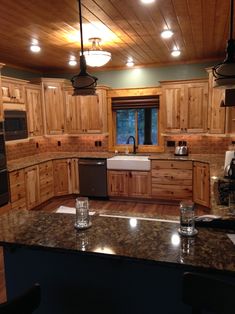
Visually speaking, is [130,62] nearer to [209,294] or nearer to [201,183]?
[201,183]

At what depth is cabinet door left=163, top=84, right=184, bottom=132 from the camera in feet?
17.8

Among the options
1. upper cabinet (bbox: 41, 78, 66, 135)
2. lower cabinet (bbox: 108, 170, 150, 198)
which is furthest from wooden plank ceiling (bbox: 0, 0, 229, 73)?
lower cabinet (bbox: 108, 170, 150, 198)

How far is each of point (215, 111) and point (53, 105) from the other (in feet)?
10.9

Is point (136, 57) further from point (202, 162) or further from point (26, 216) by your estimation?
point (26, 216)

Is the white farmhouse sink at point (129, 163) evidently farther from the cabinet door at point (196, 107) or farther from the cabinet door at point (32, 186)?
the cabinet door at point (32, 186)

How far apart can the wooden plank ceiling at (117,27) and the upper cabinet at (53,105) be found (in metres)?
0.97

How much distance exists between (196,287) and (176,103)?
476cm

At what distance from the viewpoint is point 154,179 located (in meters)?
5.47

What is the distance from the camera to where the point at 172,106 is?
5520 millimetres

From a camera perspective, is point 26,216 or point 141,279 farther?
point 26,216

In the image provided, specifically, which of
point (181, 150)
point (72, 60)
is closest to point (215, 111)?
point (181, 150)

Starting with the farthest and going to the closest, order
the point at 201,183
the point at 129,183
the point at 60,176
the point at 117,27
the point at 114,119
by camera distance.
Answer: the point at 114,119 → the point at 60,176 → the point at 129,183 → the point at 201,183 → the point at 117,27

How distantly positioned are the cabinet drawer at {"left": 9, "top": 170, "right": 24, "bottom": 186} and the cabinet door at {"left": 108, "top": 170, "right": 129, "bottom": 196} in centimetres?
176

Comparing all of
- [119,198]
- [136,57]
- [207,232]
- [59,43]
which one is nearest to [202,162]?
[119,198]
